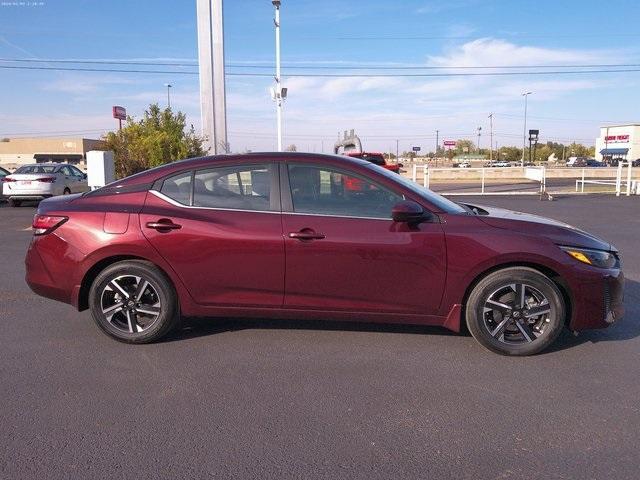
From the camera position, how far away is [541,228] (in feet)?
14.0

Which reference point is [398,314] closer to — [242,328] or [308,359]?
[308,359]

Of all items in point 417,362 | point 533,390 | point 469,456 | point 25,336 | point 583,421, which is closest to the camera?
point 469,456

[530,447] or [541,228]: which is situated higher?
[541,228]

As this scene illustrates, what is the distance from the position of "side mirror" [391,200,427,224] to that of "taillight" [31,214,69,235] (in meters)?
2.74

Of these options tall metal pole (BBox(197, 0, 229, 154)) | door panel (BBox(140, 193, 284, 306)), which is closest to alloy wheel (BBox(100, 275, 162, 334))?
door panel (BBox(140, 193, 284, 306))

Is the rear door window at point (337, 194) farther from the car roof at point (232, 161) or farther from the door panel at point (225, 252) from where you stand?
the door panel at point (225, 252)

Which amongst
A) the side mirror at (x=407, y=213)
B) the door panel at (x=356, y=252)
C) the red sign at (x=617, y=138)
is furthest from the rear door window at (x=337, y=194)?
the red sign at (x=617, y=138)

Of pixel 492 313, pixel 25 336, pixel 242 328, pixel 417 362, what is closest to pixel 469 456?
pixel 417 362

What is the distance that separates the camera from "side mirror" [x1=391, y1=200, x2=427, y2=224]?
13.5ft

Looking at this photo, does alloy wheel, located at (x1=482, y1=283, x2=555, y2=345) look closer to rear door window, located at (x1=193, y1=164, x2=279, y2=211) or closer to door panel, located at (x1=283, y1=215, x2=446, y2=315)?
door panel, located at (x1=283, y1=215, x2=446, y2=315)

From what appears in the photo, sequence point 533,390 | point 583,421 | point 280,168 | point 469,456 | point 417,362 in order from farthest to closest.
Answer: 1. point 280,168
2. point 417,362
3. point 533,390
4. point 583,421
5. point 469,456

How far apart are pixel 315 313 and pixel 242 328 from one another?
3.01ft

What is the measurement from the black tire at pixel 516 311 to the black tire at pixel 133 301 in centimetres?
245

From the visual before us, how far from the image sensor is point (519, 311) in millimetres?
4242
